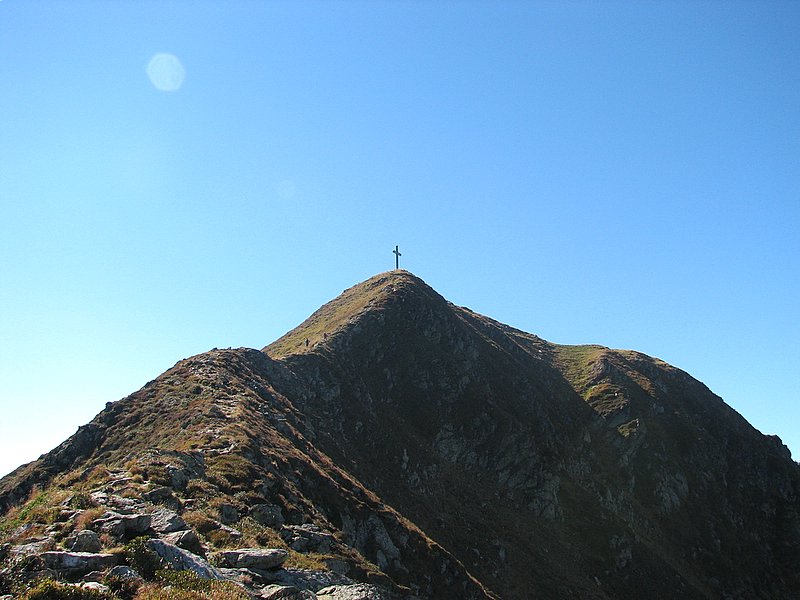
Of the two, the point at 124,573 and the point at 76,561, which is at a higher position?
the point at 76,561

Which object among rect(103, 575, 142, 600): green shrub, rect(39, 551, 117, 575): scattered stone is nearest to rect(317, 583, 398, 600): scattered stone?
rect(103, 575, 142, 600): green shrub

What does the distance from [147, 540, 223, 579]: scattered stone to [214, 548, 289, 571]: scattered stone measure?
1506mm

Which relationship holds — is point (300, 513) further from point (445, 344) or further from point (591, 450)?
point (591, 450)

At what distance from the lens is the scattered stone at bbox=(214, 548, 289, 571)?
1792cm

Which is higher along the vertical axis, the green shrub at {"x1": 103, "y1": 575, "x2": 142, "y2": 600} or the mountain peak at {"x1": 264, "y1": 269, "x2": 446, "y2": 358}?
the mountain peak at {"x1": 264, "y1": 269, "x2": 446, "y2": 358}

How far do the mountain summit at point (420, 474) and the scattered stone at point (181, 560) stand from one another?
112 mm

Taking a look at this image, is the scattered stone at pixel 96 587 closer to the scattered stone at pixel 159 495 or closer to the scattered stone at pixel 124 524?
the scattered stone at pixel 124 524

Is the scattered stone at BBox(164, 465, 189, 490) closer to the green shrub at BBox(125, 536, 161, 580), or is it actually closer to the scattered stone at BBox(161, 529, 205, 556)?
the scattered stone at BBox(161, 529, 205, 556)

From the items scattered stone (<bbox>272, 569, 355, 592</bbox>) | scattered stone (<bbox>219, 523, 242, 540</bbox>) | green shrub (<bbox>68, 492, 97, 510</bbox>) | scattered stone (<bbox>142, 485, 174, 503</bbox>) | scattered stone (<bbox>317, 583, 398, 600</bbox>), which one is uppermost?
green shrub (<bbox>68, 492, 97, 510</bbox>)

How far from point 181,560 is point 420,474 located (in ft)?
147

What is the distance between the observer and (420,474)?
58094 mm

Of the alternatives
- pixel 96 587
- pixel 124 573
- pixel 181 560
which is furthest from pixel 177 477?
pixel 96 587

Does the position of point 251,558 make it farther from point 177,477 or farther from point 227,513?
point 177,477

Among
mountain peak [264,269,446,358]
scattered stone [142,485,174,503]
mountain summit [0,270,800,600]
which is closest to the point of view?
scattered stone [142,485,174,503]
